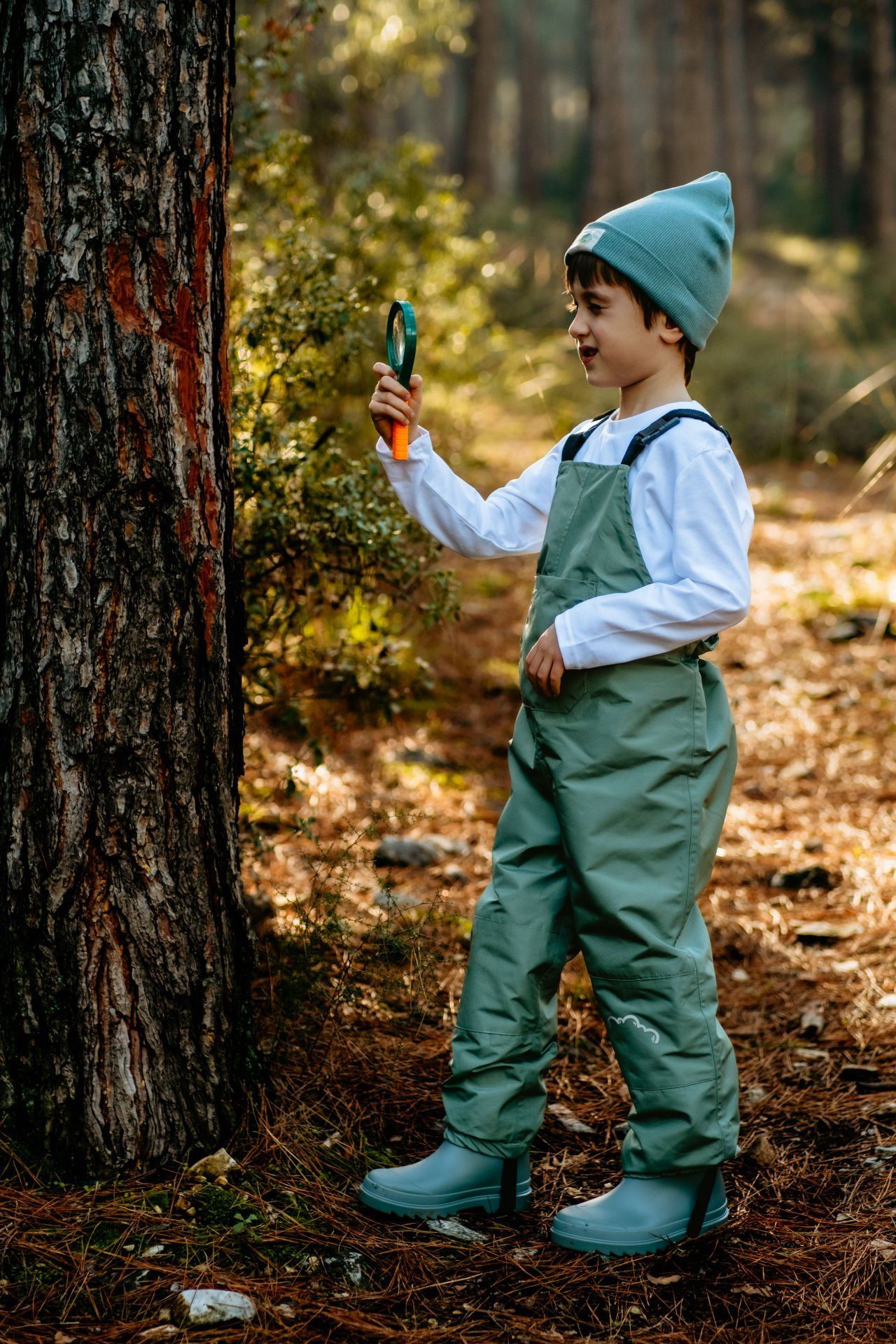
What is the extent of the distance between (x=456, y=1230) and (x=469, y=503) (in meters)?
1.37

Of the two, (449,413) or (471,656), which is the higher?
(449,413)

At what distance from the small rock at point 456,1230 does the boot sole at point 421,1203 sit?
0.04 ft

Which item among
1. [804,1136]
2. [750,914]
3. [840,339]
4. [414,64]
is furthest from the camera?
[840,339]

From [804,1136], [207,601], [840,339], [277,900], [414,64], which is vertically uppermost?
[414,64]

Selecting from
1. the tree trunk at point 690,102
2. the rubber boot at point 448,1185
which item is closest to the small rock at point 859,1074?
the rubber boot at point 448,1185

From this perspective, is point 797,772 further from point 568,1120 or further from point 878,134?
point 878,134

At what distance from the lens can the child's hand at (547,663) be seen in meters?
2.14

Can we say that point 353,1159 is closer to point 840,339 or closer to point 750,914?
point 750,914

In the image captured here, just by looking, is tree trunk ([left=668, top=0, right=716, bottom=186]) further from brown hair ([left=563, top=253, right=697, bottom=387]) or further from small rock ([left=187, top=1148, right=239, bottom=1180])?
small rock ([left=187, top=1148, right=239, bottom=1180])

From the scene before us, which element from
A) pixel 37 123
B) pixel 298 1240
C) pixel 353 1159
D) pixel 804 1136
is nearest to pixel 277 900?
pixel 353 1159

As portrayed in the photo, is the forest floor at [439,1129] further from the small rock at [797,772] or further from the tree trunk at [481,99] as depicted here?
the tree trunk at [481,99]

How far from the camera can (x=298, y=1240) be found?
2059 millimetres

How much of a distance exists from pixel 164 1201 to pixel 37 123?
5.93ft

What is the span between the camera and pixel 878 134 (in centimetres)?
1972
